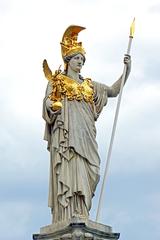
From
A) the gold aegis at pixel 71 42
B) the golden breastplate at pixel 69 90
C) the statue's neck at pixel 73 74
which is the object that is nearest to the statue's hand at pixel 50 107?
the golden breastplate at pixel 69 90

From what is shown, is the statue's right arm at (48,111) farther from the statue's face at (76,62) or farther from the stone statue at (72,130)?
the statue's face at (76,62)

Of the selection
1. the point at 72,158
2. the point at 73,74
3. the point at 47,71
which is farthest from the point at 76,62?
the point at 72,158

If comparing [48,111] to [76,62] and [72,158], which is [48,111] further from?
[76,62]

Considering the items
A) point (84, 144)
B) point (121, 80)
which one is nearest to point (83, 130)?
point (84, 144)

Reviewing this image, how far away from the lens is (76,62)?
20.5m

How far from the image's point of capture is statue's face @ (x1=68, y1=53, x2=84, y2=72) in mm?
20500

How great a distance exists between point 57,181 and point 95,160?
0.98 m

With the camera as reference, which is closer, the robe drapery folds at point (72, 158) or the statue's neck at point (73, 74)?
the robe drapery folds at point (72, 158)

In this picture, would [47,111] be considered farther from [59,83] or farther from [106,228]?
[106,228]

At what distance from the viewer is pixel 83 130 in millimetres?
19953

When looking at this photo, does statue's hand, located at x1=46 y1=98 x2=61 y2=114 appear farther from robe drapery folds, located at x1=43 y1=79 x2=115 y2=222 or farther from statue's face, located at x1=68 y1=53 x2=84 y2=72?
statue's face, located at x1=68 y1=53 x2=84 y2=72

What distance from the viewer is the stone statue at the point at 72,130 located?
19.4 metres

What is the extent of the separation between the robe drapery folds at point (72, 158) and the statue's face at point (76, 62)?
2.42 feet

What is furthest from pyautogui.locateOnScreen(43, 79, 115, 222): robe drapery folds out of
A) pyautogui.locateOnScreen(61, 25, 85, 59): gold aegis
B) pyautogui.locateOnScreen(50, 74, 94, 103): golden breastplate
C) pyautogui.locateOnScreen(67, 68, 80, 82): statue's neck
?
pyautogui.locateOnScreen(61, 25, 85, 59): gold aegis
